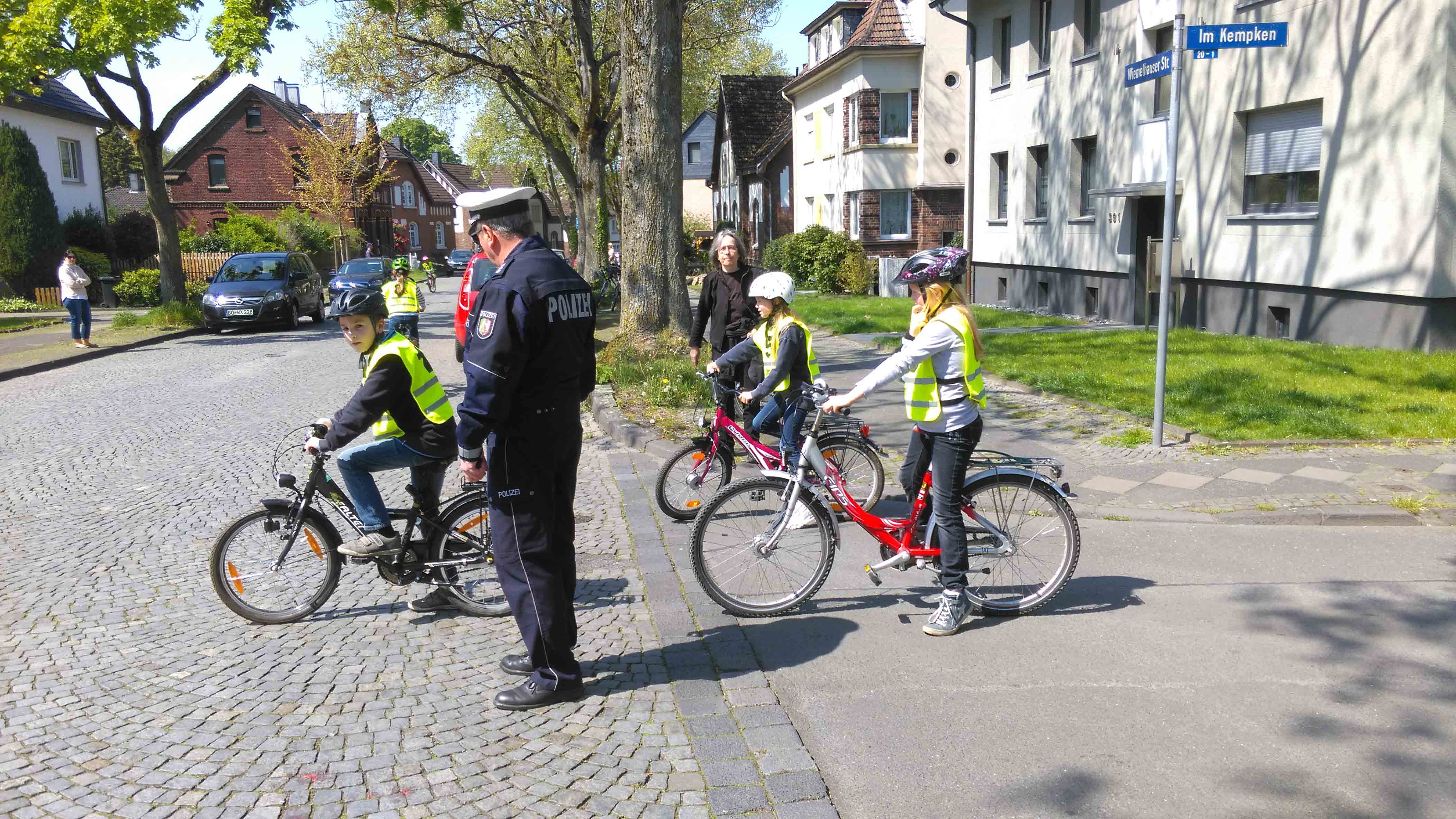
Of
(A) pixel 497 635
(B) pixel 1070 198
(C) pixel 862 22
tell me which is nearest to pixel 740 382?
(A) pixel 497 635

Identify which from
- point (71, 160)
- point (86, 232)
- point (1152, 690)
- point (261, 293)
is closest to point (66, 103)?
point (71, 160)

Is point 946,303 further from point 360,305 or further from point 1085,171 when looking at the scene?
point 1085,171

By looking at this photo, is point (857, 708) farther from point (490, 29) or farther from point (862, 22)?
point (862, 22)

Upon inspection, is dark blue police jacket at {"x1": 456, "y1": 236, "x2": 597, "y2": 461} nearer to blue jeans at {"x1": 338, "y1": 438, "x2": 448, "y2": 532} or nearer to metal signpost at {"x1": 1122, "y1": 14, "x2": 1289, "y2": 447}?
blue jeans at {"x1": 338, "y1": 438, "x2": 448, "y2": 532}

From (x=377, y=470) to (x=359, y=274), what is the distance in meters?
26.4

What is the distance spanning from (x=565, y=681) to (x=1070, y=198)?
19034 mm

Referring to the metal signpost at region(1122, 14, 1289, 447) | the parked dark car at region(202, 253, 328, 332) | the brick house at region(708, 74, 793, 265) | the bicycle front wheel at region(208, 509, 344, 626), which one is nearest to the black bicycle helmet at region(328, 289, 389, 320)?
the bicycle front wheel at region(208, 509, 344, 626)

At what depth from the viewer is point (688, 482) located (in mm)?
7137

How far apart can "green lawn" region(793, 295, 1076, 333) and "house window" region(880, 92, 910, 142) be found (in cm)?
745

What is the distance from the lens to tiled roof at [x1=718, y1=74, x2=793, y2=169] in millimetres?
46094

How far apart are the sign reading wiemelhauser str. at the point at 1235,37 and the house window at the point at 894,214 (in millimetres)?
24721

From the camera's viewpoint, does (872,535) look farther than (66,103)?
No

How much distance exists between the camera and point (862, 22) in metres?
33.0

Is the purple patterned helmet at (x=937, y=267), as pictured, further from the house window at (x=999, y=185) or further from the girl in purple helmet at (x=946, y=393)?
the house window at (x=999, y=185)
